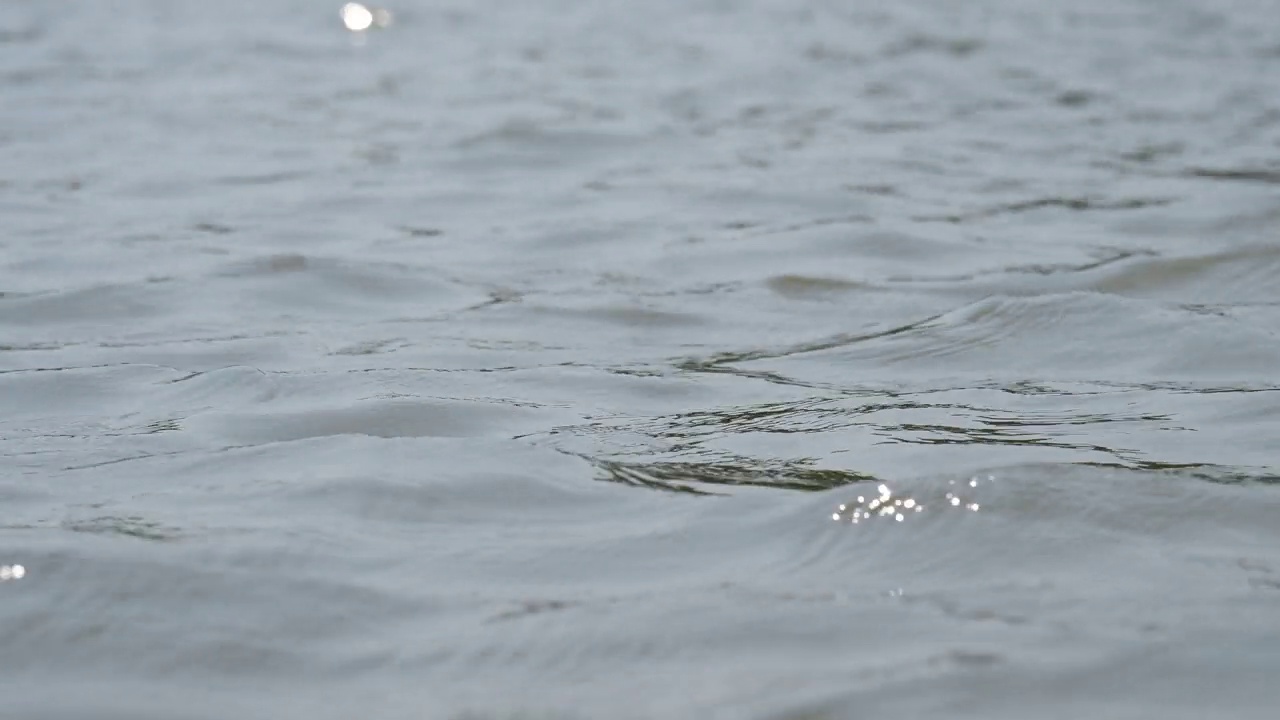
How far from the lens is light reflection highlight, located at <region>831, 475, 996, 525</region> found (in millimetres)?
2385

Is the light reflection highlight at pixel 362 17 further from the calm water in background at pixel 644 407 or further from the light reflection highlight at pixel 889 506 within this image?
the light reflection highlight at pixel 889 506

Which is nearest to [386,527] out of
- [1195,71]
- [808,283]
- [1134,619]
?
[1134,619]

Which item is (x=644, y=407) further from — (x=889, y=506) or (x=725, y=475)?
(x=889, y=506)

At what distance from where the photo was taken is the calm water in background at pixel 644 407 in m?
2.00

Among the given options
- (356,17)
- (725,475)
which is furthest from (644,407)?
(356,17)

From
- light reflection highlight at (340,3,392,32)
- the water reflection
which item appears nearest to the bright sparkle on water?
light reflection highlight at (340,3,392,32)

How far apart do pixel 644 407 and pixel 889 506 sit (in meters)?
0.76

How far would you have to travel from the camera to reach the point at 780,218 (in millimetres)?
4871

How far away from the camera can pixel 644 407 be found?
308 cm

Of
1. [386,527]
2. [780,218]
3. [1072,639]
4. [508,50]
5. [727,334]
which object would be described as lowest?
[1072,639]

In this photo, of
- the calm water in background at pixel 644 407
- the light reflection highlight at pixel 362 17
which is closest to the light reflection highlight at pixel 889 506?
the calm water in background at pixel 644 407

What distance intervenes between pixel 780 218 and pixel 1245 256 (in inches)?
50.0

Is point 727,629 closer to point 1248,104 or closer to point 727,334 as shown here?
point 727,334

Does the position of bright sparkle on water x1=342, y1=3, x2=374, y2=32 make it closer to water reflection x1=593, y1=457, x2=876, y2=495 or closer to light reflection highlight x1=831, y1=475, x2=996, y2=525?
water reflection x1=593, y1=457, x2=876, y2=495
